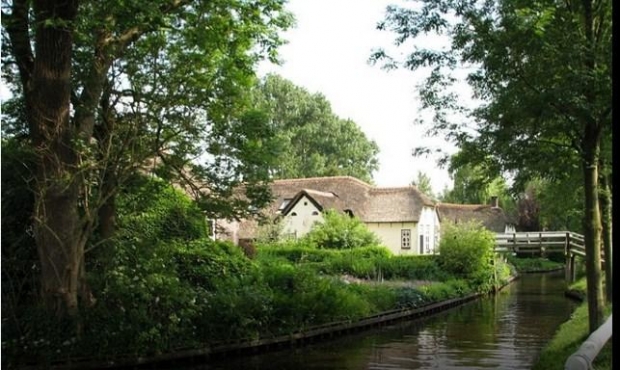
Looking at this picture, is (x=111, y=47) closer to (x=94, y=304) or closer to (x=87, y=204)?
(x=87, y=204)

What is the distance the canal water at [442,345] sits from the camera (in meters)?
13.8

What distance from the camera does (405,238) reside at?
48.7 meters

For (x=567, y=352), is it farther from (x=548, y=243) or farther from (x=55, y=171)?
(x=548, y=243)

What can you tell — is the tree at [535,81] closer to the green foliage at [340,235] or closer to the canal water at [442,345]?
the canal water at [442,345]

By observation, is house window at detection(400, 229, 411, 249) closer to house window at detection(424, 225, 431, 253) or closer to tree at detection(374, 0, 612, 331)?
house window at detection(424, 225, 431, 253)

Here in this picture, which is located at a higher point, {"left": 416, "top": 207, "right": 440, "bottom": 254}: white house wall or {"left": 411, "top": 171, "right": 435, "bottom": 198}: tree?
{"left": 411, "top": 171, "right": 435, "bottom": 198}: tree

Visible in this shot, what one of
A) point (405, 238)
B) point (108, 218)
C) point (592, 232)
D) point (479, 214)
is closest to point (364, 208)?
point (405, 238)

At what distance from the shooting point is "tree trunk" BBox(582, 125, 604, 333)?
37.1 feet

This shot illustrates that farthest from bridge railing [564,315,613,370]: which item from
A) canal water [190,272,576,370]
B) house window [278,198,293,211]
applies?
house window [278,198,293,211]

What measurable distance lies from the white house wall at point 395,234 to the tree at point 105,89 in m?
36.1

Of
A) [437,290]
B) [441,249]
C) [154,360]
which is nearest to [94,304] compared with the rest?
[154,360]

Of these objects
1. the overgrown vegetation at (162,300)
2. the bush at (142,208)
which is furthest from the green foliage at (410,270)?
the bush at (142,208)

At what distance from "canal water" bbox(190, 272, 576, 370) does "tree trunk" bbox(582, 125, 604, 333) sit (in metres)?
2.59

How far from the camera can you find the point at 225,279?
59.3 feet
